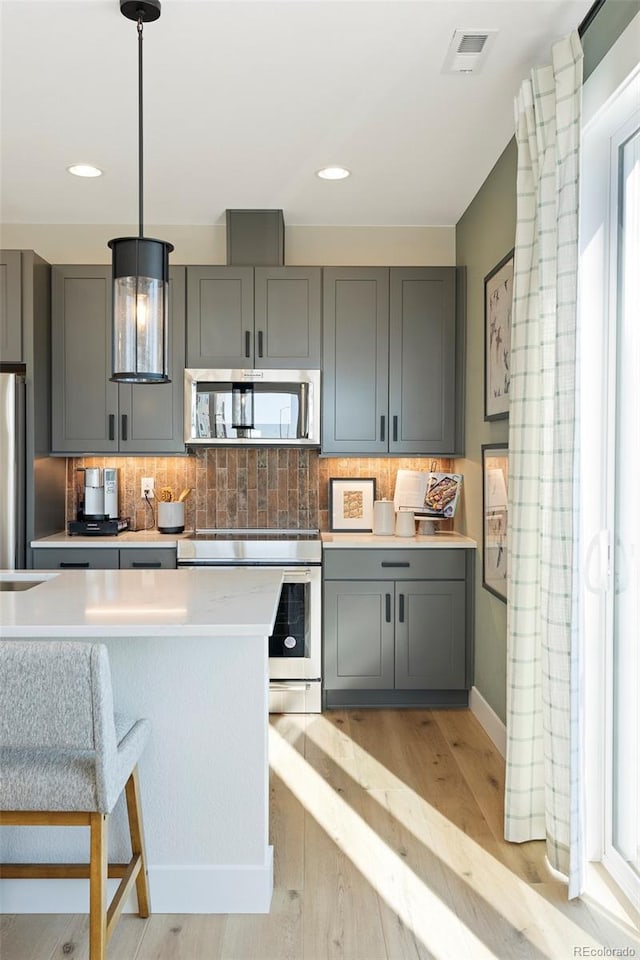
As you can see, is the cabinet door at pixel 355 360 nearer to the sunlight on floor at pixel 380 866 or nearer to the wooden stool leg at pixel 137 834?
the sunlight on floor at pixel 380 866

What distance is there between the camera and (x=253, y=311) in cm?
407

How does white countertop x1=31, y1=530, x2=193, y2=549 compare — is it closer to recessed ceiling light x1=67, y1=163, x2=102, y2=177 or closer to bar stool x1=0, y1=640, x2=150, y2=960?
recessed ceiling light x1=67, y1=163, x2=102, y2=177

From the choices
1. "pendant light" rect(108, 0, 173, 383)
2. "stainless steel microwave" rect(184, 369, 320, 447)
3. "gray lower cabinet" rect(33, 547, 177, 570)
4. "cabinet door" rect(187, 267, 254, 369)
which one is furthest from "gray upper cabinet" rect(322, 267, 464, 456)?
"pendant light" rect(108, 0, 173, 383)

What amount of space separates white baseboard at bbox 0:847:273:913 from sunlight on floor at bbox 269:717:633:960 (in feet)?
1.35

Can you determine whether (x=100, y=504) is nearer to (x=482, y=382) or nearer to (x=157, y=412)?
(x=157, y=412)

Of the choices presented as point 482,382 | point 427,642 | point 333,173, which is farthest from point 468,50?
point 427,642

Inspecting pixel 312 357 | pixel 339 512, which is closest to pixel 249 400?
pixel 312 357

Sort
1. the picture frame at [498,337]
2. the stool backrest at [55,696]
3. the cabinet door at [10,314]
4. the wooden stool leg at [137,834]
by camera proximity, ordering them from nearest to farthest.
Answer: the stool backrest at [55,696]
the wooden stool leg at [137,834]
the picture frame at [498,337]
the cabinet door at [10,314]

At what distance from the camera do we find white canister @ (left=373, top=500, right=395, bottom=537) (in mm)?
4207

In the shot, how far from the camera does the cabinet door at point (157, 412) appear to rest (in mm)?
4090

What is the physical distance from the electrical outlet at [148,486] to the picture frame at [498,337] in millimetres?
2045

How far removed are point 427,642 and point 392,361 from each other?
5.10 feet

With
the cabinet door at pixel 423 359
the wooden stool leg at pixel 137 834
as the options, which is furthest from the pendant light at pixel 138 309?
the cabinet door at pixel 423 359

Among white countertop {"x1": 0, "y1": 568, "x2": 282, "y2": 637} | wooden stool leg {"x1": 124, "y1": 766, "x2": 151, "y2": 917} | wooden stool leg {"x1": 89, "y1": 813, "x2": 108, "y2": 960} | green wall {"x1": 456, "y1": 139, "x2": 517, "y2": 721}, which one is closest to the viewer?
wooden stool leg {"x1": 89, "y1": 813, "x2": 108, "y2": 960}
